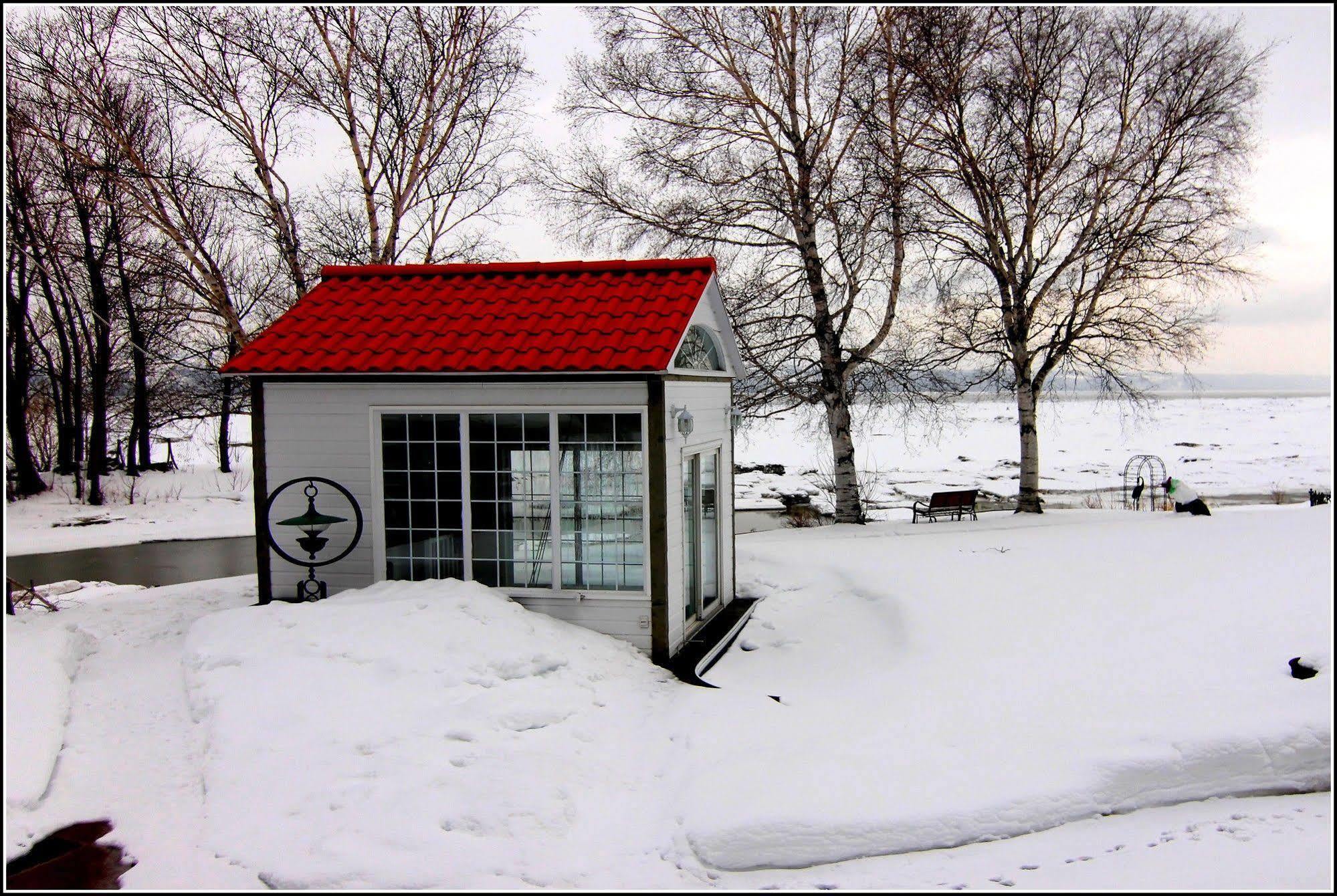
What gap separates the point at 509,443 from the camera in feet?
23.5

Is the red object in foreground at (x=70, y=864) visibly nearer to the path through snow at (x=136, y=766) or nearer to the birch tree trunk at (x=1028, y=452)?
the path through snow at (x=136, y=766)

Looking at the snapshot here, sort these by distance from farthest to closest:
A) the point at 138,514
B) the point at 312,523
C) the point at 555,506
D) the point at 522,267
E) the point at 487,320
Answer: the point at 138,514, the point at 522,267, the point at 487,320, the point at 555,506, the point at 312,523

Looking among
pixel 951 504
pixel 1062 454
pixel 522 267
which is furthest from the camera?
pixel 1062 454

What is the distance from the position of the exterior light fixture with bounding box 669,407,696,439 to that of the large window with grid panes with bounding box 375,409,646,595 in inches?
13.8

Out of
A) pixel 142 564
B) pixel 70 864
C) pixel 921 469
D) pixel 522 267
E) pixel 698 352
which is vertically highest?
pixel 522 267

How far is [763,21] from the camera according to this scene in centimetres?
1369

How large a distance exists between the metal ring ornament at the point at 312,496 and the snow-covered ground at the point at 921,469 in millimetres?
8608

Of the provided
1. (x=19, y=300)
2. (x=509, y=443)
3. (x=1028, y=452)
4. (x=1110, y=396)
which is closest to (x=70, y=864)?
(x=509, y=443)

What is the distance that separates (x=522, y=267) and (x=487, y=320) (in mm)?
989

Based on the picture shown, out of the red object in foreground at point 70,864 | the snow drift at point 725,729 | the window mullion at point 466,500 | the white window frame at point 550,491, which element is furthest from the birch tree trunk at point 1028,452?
the red object in foreground at point 70,864

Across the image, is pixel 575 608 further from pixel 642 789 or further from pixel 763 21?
pixel 763 21

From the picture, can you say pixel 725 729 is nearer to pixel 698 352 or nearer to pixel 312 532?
pixel 698 352

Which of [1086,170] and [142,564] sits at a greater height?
[1086,170]

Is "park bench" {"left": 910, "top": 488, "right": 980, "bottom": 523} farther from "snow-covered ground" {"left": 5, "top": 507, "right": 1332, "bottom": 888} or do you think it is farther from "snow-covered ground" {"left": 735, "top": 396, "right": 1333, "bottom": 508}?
"snow-covered ground" {"left": 5, "top": 507, "right": 1332, "bottom": 888}
